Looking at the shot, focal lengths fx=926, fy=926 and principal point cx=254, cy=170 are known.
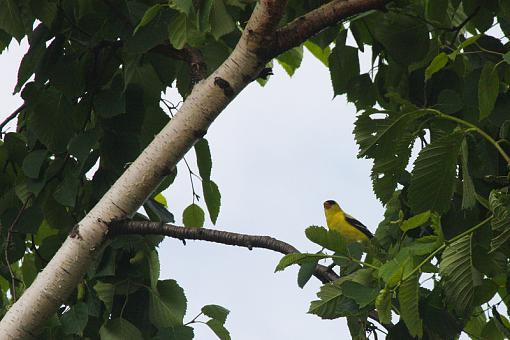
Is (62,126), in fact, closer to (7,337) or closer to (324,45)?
(7,337)

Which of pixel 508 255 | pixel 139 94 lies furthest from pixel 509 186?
pixel 139 94

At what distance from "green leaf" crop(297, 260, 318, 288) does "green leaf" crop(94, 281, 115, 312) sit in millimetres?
876

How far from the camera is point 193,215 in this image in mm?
3555

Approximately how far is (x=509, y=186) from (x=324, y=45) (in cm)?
135

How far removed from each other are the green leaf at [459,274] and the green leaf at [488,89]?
0.37m

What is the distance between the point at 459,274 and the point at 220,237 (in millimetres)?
816

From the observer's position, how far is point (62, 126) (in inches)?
131

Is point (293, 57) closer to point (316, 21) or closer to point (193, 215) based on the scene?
point (193, 215)

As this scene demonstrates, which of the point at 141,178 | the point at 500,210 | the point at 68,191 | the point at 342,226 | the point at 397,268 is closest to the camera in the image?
the point at 500,210

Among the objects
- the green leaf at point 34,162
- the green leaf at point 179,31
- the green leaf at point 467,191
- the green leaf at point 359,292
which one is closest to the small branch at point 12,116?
the green leaf at point 34,162

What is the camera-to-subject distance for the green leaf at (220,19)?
9.29 feet

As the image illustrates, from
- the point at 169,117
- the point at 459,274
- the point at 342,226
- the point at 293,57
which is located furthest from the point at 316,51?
the point at 342,226

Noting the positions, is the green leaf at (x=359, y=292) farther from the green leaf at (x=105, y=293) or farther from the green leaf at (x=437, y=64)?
the green leaf at (x=105, y=293)

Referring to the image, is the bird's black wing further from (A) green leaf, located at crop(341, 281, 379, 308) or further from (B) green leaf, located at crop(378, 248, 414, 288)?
(B) green leaf, located at crop(378, 248, 414, 288)
